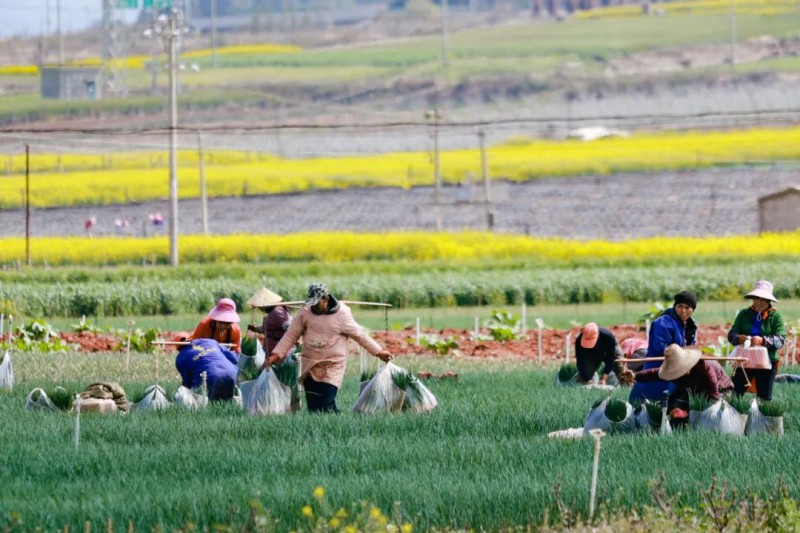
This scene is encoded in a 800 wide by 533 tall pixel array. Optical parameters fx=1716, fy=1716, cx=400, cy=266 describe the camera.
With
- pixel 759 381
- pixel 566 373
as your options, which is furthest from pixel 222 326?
pixel 759 381

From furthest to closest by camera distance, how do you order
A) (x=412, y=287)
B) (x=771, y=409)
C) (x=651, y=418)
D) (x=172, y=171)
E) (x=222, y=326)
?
(x=172, y=171)
(x=412, y=287)
(x=222, y=326)
(x=651, y=418)
(x=771, y=409)

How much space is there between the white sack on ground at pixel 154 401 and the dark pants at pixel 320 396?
134 centimetres

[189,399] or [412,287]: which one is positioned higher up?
[189,399]

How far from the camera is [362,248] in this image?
1871 inches

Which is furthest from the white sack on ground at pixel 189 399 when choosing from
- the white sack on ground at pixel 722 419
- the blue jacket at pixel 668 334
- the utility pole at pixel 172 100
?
the utility pole at pixel 172 100

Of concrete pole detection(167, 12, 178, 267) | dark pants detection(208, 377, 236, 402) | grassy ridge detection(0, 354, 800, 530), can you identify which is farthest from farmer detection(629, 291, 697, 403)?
concrete pole detection(167, 12, 178, 267)

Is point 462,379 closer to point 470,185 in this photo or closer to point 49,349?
point 49,349

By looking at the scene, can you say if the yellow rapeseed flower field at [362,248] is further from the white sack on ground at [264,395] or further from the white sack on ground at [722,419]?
the white sack on ground at [722,419]

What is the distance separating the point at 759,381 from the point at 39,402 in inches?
258

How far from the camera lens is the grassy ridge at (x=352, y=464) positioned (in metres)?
10.6

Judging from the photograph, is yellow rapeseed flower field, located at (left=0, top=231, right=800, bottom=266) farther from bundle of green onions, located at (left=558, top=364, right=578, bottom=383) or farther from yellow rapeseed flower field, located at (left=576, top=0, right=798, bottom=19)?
yellow rapeseed flower field, located at (left=576, top=0, right=798, bottom=19)

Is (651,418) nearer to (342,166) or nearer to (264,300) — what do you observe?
(264,300)

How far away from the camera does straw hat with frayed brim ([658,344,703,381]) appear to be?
44.7 feet

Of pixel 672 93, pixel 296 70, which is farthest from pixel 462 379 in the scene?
pixel 296 70
